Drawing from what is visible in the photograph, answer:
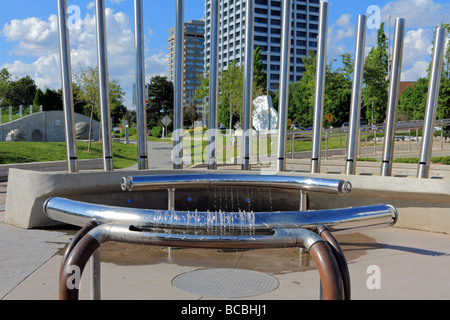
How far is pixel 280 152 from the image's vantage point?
8.92 m

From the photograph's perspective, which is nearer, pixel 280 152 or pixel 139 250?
pixel 139 250

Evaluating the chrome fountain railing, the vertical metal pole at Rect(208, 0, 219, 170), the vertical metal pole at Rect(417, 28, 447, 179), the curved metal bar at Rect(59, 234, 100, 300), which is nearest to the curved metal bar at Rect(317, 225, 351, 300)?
the chrome fountain railing

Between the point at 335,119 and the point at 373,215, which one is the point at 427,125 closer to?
the point at 373,215

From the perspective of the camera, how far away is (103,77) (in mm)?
8555

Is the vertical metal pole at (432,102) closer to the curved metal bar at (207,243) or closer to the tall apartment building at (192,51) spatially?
the curved metal bar at (207,243)

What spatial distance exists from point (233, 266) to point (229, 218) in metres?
3.65

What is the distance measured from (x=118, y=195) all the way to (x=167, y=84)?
79.2 m

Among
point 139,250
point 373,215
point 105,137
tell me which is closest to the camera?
point 373,215

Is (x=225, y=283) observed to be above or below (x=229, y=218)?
below

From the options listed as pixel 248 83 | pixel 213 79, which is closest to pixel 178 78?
pixel 213 79

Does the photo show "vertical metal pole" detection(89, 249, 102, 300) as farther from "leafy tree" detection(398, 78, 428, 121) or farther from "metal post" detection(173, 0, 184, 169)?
"leafy tree" detection(398, 78, 428, 121)

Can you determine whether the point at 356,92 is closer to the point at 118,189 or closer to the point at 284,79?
the point at 284,79

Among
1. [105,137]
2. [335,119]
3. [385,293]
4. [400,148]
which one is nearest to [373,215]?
[385,293]

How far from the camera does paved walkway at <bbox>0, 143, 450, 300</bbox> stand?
4441 mm
